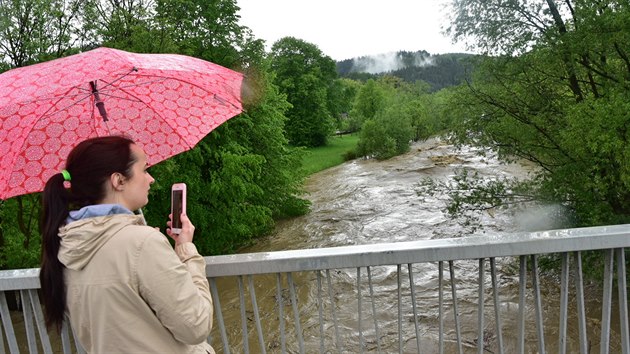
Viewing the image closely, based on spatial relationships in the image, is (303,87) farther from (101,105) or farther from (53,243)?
(53,243)

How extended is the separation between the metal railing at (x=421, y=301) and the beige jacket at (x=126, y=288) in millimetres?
620

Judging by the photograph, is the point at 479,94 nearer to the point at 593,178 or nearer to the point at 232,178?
the point at 593,178

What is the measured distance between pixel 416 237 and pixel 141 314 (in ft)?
44.6

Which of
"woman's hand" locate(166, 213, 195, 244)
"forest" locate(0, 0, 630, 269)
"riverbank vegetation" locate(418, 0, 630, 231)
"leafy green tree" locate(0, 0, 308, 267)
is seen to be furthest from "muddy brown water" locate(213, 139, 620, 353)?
"woman's hand" locate(166, 213, 195, 244)

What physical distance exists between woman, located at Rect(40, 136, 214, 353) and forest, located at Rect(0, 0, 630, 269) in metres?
5.48

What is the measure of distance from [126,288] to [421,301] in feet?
30.3

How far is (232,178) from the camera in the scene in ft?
40.3

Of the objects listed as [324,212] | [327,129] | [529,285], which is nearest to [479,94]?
[529,285]

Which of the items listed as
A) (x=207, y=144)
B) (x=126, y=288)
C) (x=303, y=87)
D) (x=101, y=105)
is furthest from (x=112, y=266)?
(x=303, y=87)

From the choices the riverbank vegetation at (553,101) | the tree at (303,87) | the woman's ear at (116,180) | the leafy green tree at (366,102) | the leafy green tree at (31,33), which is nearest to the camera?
the woman's ear at (116,180)

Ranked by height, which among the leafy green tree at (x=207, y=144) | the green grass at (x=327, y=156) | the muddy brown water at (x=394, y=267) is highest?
the leafy green tree at (x=207, y=144)

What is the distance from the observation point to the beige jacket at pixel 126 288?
1.36 metres

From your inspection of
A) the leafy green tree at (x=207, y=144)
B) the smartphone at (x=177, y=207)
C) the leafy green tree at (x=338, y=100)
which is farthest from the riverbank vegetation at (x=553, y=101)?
the leafy green tree at (x=338, y=100)

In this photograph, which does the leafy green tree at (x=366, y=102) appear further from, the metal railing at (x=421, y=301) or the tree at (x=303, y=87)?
the metal railing at (x=421, y=301)
